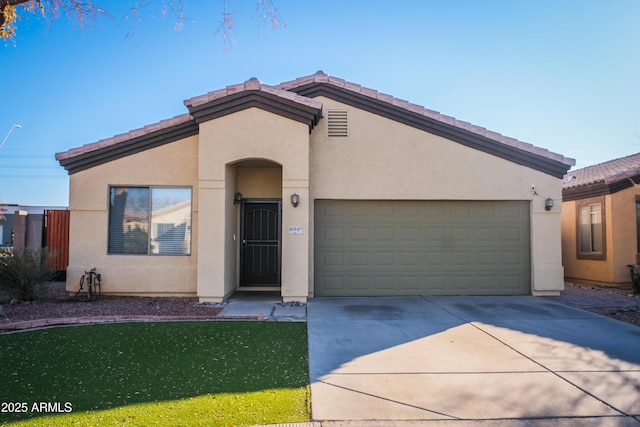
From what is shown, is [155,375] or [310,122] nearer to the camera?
[155,375]

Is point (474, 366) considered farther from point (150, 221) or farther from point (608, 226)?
point (608, 226)

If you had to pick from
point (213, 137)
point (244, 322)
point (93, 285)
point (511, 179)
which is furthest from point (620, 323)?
point (93, 285)

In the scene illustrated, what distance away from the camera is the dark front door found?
36.5ft

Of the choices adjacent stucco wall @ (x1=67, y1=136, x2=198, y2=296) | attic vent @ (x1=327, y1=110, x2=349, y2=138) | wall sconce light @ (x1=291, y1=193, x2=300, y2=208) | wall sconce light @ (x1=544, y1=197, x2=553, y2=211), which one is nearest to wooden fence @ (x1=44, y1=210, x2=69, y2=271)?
adjacent stucco wall @ (x1=67, y1=136, x2=198, y2=296)

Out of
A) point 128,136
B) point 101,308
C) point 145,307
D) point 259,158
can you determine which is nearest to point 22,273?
point 101,308

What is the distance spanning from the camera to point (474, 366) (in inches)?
205

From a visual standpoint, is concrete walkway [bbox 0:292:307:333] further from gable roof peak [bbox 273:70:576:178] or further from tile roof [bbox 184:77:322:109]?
gable roof peak [bbox 273:70:576:178]

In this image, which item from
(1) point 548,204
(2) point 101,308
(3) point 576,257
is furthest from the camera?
(3) point 576,257

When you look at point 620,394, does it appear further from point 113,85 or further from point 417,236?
point 113,85

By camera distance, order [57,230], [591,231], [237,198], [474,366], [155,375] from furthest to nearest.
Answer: [591,231], [57,230], [237,198], [474,366], [155,375]

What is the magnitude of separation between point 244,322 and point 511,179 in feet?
24.4

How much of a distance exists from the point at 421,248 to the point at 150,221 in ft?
21.9

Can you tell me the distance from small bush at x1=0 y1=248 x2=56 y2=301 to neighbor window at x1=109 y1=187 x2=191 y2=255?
1489mm

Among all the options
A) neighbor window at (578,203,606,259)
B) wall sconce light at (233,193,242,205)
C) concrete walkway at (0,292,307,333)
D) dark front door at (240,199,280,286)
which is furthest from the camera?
neighbor window at (578,203,606,259)
